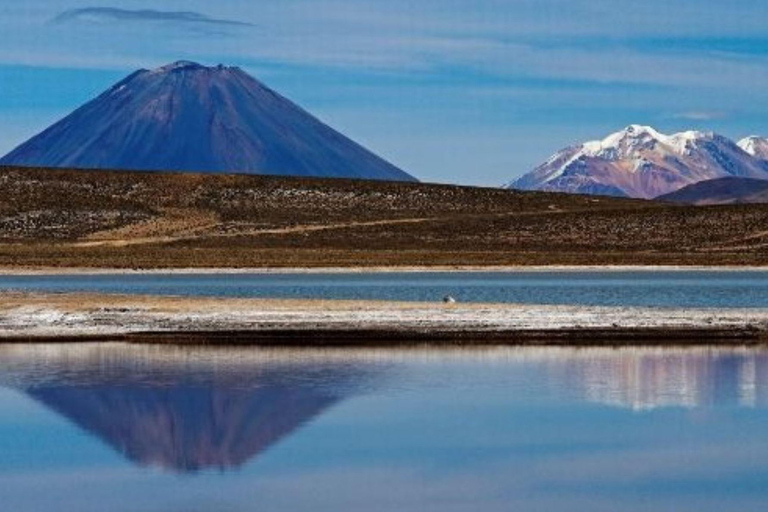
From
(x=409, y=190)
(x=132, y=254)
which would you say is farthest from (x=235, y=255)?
(x=409, y=190)

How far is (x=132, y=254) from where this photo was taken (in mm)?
93562

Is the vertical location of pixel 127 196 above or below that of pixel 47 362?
above

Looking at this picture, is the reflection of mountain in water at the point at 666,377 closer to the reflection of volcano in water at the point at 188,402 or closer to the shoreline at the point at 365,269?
the reflection of volcano in water at the point at 188,402

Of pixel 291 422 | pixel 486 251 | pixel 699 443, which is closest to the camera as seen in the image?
pixel 699 443

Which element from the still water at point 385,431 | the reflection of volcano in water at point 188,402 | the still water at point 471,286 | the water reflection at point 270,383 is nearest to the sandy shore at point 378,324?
the water reflection at point 270,383

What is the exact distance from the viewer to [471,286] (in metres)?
64.4

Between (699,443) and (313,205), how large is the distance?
343ft

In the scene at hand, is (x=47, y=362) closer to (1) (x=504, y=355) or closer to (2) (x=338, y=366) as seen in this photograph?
(2) (x=338, y=366)

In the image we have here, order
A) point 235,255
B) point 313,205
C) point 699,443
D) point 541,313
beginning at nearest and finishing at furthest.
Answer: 1. point 699,443
2. point 541,313
3. point 235,255
4. point 313,205

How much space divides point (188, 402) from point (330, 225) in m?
88.6

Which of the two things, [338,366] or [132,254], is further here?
[132,254]

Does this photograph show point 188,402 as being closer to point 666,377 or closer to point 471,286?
point 666,377

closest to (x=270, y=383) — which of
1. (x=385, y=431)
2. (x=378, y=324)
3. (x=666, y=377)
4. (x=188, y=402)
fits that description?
(x=188, y=402)

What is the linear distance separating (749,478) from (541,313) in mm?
21853
